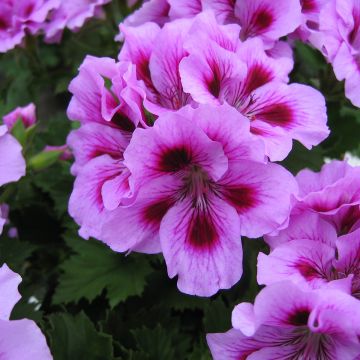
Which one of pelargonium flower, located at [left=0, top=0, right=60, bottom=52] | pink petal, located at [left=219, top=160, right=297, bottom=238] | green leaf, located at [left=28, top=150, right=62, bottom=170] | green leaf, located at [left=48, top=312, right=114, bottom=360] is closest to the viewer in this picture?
pink petal, located at [left=219, top=160, right=297, bottom=238]

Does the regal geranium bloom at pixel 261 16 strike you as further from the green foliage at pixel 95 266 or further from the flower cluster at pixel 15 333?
the flower cluster at pixel 15 333

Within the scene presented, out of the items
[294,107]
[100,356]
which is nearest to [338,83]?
[294,107]

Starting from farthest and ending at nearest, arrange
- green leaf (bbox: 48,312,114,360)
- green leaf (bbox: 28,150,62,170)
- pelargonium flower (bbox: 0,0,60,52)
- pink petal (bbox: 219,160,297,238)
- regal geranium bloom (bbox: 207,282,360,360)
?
1. pelargonium flower (bbox: 0,0,60,52)
2. green leaf (bbox: 28,150,62,170)
3. green leaf (bbox: 48,312,114,360)
4. pink petal (bbox: 219,160,297,238)
5. regal geranium bloom (bbox: 207,282,360,360)

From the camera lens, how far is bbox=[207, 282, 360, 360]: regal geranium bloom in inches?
19.9

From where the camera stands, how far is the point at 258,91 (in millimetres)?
696

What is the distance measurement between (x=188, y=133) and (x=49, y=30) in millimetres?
545

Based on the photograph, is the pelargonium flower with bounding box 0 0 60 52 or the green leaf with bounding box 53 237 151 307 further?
the pelargonium flower with bounding box 0 0 60 52

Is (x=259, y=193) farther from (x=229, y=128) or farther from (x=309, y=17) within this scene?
(x=309, y=17)

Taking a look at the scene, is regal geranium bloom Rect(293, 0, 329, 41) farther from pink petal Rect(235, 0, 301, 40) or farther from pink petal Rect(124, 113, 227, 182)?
pink petal Rect(124, 113, 227, 182)

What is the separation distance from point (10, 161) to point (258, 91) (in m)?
0.27

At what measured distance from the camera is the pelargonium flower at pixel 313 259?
0.56 meters

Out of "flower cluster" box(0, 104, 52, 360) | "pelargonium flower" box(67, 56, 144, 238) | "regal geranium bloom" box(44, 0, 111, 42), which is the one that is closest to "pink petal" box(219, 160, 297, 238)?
"pelargonium flower" box(67, 56, 144, 238)

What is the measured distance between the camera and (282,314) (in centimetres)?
53

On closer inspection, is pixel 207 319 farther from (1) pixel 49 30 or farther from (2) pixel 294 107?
(1) pixel 49 30
